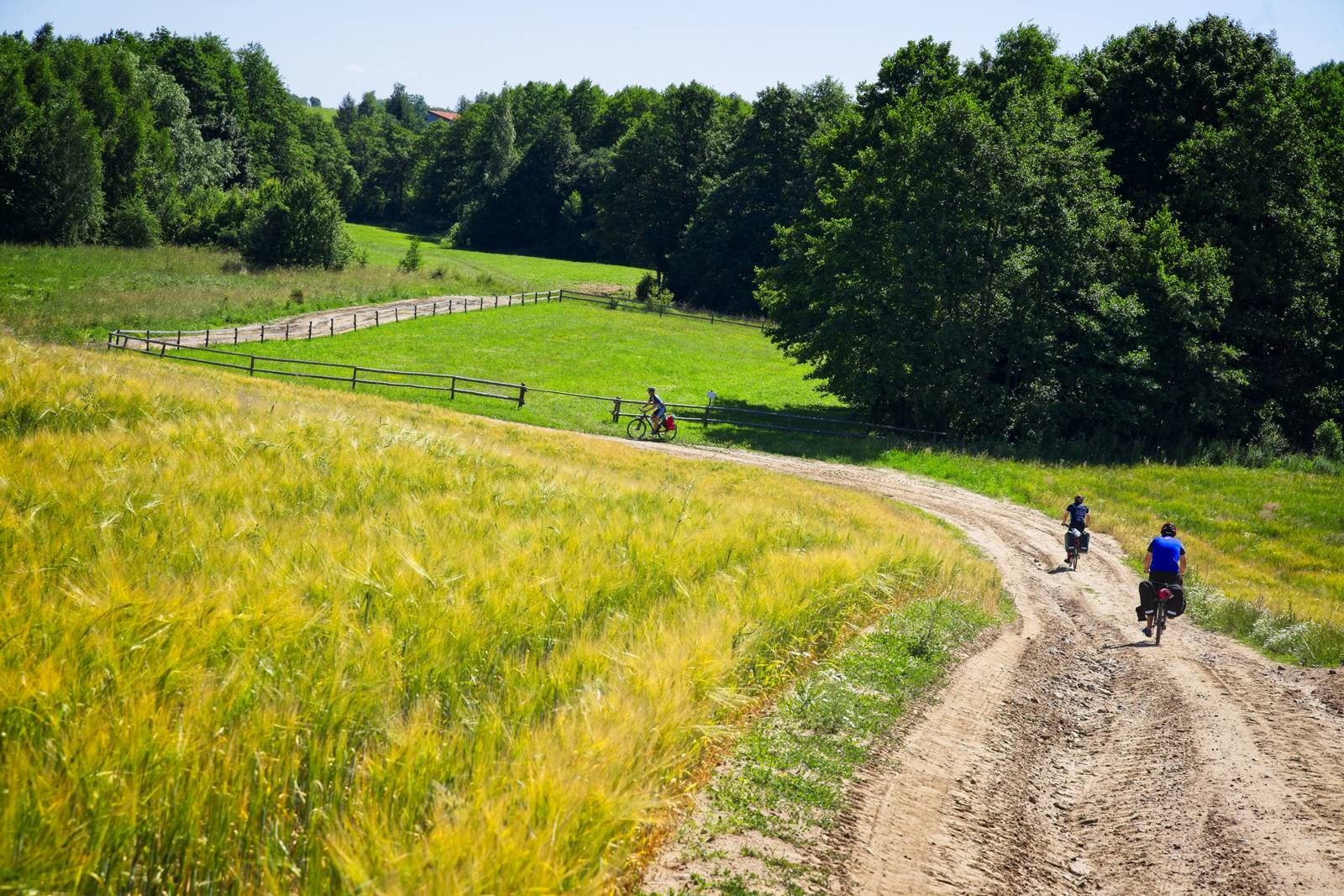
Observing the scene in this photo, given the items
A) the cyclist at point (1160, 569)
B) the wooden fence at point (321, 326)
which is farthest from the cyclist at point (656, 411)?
the wooden fence at point (321, 326)

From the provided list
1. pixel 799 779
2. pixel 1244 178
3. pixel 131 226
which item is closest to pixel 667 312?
pixel 131 226

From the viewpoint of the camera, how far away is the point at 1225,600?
1559 centimetres

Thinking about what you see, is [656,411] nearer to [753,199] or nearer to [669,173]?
[753,199]

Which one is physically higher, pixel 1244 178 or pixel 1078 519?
pixel 1244 178

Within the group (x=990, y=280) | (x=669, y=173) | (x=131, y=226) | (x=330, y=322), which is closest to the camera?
(x=990, y=280)

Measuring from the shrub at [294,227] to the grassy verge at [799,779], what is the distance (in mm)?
65381

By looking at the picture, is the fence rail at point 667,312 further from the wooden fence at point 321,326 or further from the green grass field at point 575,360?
the wooden fence at point 321,326

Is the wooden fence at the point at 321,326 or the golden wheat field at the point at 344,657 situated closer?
the golden wheat field at the point at 344,657

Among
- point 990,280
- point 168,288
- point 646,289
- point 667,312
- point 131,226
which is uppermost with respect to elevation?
point 990,280

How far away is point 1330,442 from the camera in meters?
33.4

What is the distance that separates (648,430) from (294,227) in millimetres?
43922

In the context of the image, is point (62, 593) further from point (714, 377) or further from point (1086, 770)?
point (714, 377)

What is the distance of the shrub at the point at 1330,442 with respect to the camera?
33.2 metres

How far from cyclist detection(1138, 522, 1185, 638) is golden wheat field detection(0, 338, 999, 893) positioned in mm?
5509
